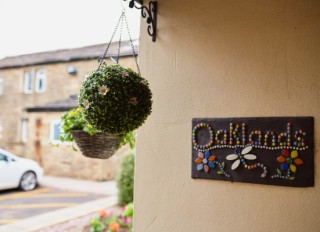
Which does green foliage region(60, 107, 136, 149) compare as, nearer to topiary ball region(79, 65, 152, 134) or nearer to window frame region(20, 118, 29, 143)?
topiary ball region(79, 65, 152, 134)

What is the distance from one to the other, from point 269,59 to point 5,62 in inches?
580

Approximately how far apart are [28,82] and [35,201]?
8.09 meters

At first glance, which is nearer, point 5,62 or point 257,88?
point 257,88

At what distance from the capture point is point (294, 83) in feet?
5.69

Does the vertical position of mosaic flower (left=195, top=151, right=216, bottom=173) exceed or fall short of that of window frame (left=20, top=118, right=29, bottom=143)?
it falls short

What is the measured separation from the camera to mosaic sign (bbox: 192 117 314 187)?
167 centimetres

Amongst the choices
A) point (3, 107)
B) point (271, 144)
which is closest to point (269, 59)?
point (271, 144)

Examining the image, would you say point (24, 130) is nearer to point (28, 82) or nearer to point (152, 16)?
point (28, 82)

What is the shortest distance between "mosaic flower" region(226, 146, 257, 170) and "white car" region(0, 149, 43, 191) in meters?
7.26

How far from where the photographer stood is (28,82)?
13.8 metres

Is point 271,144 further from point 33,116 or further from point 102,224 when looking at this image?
point 33,116

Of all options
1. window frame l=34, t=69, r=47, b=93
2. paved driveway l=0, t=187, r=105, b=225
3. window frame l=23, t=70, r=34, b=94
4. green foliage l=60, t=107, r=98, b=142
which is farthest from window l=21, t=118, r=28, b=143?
green foliage l=60, t=107, r=98, b=142

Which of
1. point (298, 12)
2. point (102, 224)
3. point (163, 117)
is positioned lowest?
point (102, 224)

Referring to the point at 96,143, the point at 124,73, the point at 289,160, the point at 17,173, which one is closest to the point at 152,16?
the point at 124,73
